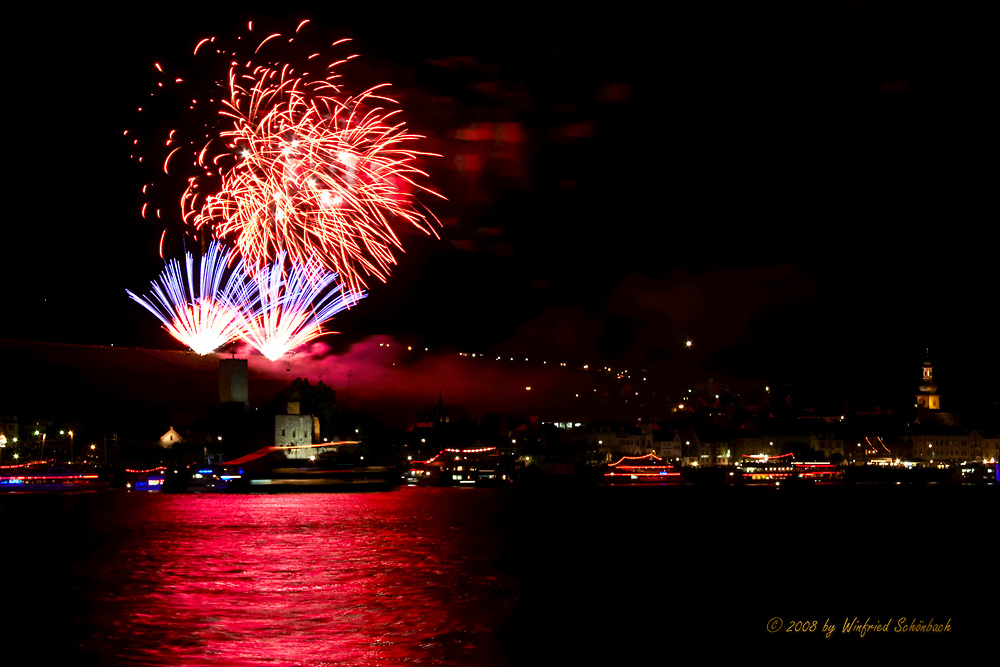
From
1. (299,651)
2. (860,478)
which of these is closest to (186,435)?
(860,478)

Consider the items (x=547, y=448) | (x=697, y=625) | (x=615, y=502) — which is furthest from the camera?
(x=547, y=448)

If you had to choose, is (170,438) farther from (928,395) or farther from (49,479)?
(928,395)

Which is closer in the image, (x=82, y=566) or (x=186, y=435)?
(x=82, y=566)

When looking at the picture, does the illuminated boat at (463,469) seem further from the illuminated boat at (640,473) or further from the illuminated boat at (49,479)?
the illuminated boat at (49,479)

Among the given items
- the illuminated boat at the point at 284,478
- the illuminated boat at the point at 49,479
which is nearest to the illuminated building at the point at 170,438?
the illuminated boat at the point at 49,479

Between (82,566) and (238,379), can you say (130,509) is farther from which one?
(238,379)

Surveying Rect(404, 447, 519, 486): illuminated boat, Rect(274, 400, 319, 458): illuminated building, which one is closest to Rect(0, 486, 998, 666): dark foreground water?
Rect(404, 447, 519, 486): illuminated boat
